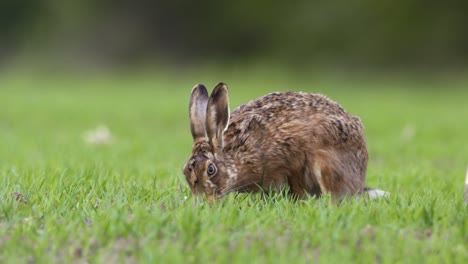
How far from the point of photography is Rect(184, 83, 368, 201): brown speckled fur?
19.8ft

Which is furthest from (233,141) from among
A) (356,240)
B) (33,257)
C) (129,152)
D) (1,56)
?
(1,56)

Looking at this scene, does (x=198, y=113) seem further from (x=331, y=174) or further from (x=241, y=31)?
(x=241, y=31)

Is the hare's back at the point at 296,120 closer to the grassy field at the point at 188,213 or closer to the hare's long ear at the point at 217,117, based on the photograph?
the hare's long ear at the point at 217,117

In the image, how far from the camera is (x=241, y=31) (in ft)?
104

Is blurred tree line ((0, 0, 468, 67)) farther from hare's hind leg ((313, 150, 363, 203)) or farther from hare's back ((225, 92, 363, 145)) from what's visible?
hare's hind leg ((313, 150, 363, 203))

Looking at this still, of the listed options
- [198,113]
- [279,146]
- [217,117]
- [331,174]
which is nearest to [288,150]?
[279,146]

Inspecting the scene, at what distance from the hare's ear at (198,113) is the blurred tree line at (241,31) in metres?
22.8

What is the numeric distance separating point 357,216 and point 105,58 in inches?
1119

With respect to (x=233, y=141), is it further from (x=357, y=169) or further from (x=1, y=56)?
(x=1, y=56)

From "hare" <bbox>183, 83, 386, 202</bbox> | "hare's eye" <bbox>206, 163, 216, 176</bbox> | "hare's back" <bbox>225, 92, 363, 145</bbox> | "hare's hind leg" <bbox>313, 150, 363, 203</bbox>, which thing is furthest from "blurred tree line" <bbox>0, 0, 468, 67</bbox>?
"hare's eye" <bbox>206, 163, 216, 176</bbox>

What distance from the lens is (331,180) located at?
607 cm

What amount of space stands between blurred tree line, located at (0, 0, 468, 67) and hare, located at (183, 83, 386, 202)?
22474 millimetres

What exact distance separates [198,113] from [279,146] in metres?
0.62

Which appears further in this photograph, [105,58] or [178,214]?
[105,58]
